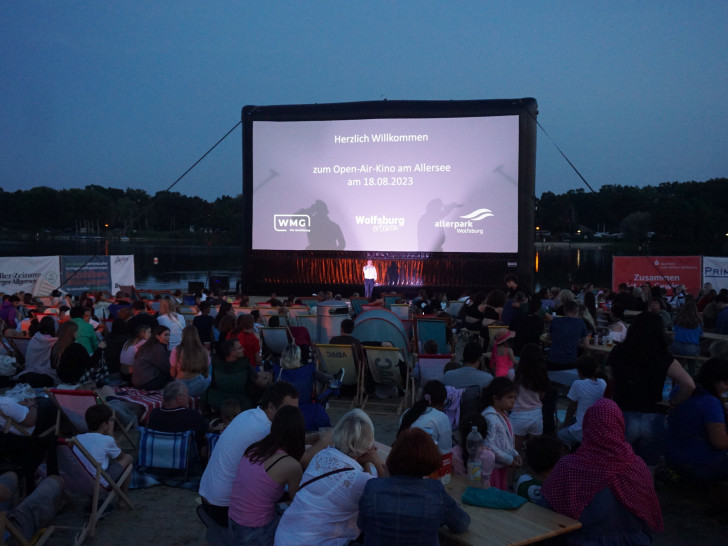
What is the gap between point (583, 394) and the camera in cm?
470

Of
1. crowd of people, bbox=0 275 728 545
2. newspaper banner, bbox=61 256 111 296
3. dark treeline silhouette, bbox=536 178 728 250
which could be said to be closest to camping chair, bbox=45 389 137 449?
crowd of people, bbox=0 275 728 545

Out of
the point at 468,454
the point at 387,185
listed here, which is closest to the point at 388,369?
the point at 468,454

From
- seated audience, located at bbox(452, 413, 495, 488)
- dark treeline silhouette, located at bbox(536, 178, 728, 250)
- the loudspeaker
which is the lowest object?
seated audience, located at bbox(452, 413, 495, 488)

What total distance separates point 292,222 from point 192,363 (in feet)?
36.5

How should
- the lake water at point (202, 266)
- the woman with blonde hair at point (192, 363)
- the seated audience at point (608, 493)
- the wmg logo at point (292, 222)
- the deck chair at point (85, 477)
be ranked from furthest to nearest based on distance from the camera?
the lake water at point (202, 266), the wmg logo at point (292, 222), the woman with blonde hair at point (192, 363), the deck chair at point (85, 477), the seated audience at point (608, 493)

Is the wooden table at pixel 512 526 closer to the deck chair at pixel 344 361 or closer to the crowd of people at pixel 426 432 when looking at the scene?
the crowd of people at pixel 426 432

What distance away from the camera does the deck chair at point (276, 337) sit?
8.29 meters

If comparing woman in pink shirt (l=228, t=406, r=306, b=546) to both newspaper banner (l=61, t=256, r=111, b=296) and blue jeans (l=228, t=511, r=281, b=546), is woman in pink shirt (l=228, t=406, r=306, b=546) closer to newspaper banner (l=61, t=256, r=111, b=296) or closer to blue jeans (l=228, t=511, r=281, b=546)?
blue jeans (l=228, t=511, r=281, b=546)

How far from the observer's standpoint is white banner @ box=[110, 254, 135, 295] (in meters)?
15.2

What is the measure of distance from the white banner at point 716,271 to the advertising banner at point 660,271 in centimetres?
16

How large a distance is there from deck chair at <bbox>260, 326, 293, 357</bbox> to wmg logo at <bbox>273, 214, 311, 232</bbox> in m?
8.35

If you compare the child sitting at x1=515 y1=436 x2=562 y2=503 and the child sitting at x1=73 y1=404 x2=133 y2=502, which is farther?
the child sitting at x1=73 y1=404 x2=133 y2=502

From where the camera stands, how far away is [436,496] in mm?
2354

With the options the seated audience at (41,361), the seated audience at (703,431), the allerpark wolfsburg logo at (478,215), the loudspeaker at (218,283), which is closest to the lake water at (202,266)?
the loudspeaker at (218,283)
